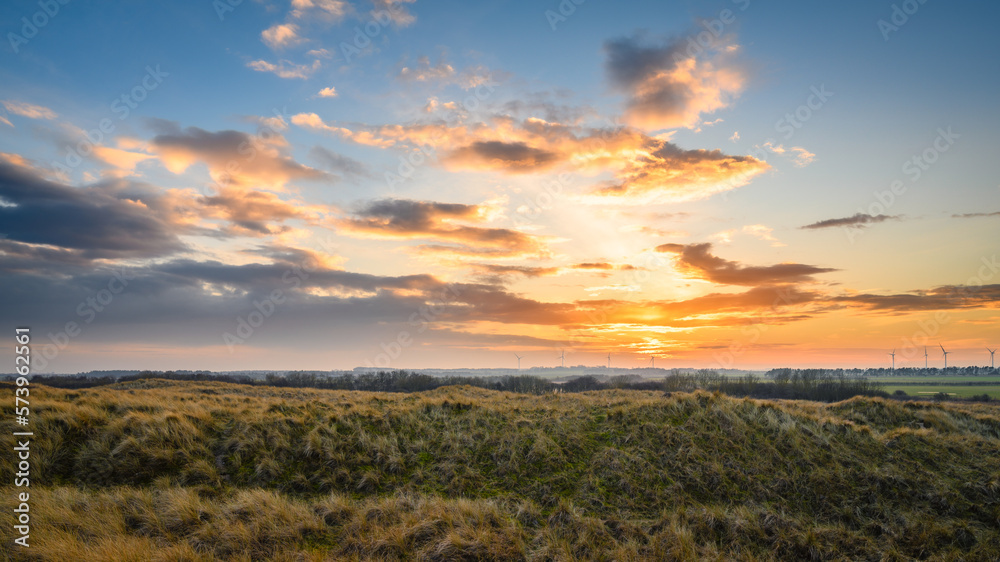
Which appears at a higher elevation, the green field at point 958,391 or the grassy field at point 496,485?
the grassy field at point 496,485

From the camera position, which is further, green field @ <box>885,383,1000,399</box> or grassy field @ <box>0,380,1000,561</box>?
green field @ <box>885,383,1000,399</box>

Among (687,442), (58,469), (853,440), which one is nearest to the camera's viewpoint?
(58,469)

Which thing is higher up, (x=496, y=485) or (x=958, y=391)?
(x=496, y=485)

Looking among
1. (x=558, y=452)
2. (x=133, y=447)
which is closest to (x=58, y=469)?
(x=133, y=447)

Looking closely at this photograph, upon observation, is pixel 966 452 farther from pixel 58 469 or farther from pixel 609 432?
pixel 58 469

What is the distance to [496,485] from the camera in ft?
41.4

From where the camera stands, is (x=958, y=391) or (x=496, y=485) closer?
(x=496, y=485)

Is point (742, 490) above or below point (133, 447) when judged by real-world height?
below

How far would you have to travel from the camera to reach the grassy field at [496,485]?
29.6ft

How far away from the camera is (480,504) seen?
36.0ft

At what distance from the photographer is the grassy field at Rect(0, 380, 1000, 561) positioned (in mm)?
9031

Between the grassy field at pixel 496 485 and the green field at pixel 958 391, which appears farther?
the green field at pixel 958 391

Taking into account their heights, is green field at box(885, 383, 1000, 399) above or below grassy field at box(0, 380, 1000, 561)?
below

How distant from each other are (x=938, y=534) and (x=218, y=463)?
1977cm
